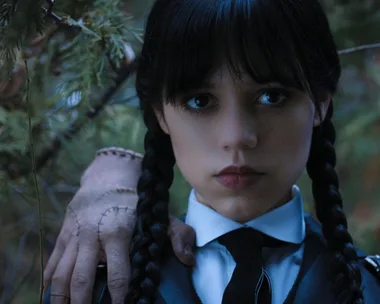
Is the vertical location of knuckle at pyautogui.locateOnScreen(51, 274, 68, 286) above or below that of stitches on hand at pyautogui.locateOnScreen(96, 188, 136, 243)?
below

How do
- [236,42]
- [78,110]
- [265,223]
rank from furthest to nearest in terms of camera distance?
1. [78,110]
2. [265,223]
3. [236,42]

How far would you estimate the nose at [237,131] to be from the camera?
90cm

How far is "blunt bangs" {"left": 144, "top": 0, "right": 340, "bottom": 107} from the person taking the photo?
892 mm

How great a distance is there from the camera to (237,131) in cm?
90

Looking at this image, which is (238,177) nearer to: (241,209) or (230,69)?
(241,209)

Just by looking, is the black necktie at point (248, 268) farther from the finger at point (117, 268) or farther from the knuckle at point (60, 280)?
the knuckle at point (60, 280)

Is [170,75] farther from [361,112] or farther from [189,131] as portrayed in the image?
[361,112]

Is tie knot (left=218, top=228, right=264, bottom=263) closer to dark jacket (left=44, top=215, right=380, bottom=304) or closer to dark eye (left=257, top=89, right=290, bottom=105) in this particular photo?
dark jacket (left=44, top=215, right=380, bottom=304)

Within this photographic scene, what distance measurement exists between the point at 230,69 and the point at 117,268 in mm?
390

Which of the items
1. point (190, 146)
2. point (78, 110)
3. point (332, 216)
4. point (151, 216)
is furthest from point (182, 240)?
point (78, 110)

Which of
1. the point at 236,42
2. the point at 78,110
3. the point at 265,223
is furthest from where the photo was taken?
the point at 78,110

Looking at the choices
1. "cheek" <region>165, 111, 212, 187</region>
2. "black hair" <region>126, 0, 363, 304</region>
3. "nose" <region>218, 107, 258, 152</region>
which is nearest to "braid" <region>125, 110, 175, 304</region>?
"black hair" <region>126, 0, 363, 304</region>

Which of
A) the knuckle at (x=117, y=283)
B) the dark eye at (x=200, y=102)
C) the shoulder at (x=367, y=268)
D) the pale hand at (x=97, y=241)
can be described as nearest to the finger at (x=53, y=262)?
the pale hand at (x=97, y=241)

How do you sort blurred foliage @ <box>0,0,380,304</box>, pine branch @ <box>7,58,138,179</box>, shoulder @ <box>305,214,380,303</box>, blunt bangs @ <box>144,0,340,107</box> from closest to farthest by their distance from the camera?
blunt bangs @ <box>144,0,340,107</box>, shoulder @ <box>305,214,380,303</box>, blurred foliage @ <box>0,0,380,304</box>, pine branch @ <box>7,58,138,179</box>
